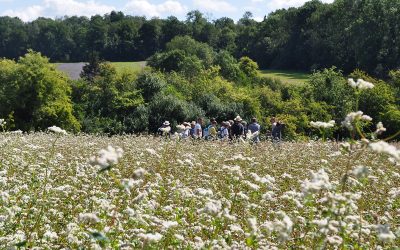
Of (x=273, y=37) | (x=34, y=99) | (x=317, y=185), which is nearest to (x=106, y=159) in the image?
(x=317, y=185)

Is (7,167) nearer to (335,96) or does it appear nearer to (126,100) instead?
(126,100)

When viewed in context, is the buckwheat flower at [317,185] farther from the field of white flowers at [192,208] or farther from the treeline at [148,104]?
the treeline at [148,104]

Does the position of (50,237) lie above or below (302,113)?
above

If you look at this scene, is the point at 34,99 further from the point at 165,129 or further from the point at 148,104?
the point at 165,129

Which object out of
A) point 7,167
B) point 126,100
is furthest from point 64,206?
point 126,100

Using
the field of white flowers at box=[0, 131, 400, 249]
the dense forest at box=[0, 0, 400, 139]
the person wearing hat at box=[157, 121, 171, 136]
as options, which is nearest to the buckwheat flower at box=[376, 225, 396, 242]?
the field of white flowers at box=[0, 131, 400, 249]

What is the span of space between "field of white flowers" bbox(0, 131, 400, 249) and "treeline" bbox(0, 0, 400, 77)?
4743 cm

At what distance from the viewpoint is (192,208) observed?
226 inches

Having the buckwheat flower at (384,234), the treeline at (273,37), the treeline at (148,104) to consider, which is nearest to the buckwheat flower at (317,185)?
the buckwheat flower at (384,234)

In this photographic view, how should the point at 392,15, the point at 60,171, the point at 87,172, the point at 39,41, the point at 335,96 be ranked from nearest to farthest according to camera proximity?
the point at 87,172 < the point at 60,171 < the point at 335,96 < the point at 392,15 < the point at 39,41

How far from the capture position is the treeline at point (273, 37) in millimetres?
55062

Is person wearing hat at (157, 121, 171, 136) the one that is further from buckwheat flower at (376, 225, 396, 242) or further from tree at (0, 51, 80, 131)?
tree at (0, 51, 80, 131)

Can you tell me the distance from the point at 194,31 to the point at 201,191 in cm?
9921

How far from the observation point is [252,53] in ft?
275
